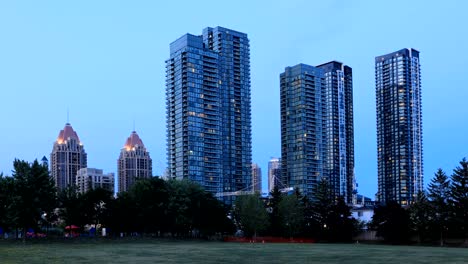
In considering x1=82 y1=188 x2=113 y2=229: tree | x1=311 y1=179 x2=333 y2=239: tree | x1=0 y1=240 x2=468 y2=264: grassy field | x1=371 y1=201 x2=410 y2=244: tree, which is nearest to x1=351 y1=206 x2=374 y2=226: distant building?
x1=311 y1=179 x2=333 y2=239: tree

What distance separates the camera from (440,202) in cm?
7488

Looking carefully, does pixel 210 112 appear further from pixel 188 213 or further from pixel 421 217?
pixel 421 217

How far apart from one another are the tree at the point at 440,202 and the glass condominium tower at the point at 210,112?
361ft

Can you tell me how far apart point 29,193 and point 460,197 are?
6168 centimetres

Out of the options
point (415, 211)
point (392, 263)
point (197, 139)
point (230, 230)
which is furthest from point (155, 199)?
point (197, 139)

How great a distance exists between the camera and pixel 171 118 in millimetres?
186125

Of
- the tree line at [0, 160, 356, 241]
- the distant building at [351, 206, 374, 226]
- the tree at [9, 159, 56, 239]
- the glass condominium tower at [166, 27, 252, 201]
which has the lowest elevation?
the distant building at [351, 206, 374, 226]

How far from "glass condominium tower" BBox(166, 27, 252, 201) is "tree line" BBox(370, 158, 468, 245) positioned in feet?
348

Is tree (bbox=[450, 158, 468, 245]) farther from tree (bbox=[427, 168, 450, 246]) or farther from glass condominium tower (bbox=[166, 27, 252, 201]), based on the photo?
glass condominium tower (bbox=[166, 27, 252, 201])

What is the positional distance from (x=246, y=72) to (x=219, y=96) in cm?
2084

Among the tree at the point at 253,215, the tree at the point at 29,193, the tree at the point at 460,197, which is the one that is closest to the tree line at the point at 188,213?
the tree at the point at 253,215

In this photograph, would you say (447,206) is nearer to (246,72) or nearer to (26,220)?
(26,220)

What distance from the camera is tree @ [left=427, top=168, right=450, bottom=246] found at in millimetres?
73625

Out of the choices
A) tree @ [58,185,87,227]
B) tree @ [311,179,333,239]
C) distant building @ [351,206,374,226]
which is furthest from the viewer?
distant building @ [351,206,374,226]
